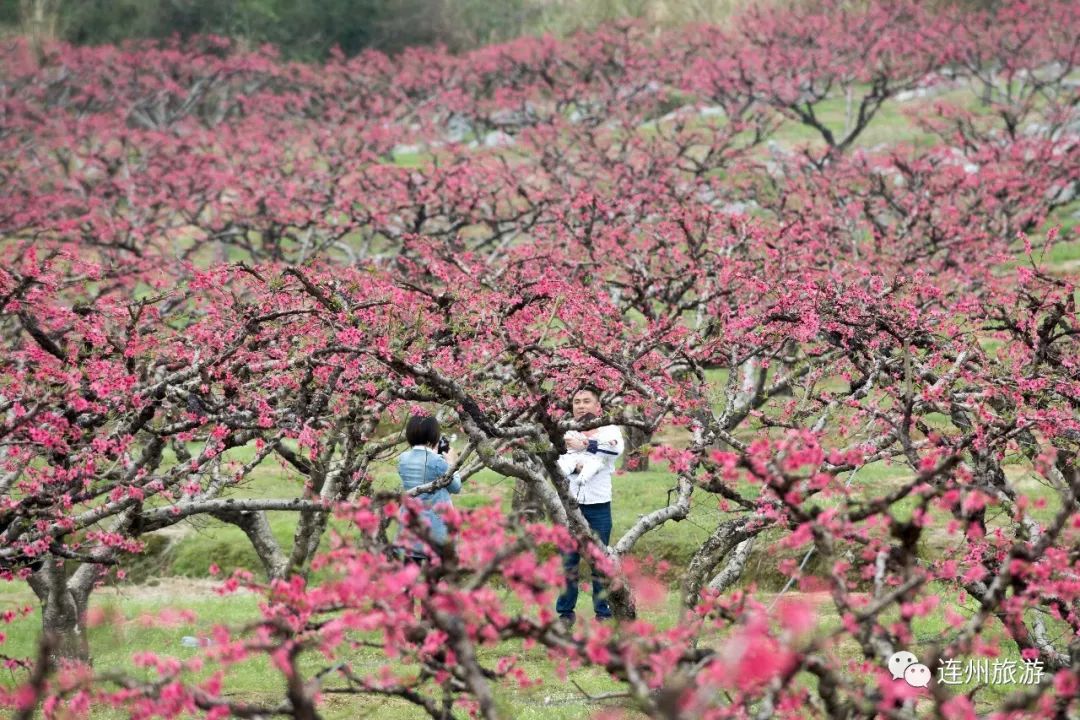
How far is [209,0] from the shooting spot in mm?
50000

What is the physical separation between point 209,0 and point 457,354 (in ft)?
146

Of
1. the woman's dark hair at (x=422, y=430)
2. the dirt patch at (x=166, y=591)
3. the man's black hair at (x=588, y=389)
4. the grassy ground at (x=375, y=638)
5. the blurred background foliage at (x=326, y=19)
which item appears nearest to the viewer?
the woman's dark hair at (x=422, y=430)

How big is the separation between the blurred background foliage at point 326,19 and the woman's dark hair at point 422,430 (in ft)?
142

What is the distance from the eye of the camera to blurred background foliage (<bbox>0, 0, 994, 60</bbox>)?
48906 millimetres

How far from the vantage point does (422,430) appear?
28.4 ft

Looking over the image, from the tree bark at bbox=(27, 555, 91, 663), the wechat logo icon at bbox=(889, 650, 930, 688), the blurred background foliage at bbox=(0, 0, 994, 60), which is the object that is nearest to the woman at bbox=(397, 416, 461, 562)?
the tree bark at bbox=(27, 555, 91, 663)

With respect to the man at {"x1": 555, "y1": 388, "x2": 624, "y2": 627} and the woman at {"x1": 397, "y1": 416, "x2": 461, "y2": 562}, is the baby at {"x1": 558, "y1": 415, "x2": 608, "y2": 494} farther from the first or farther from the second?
the woman at {"x1": 397, "y1": 416, "x2": 461, "y2": 562}

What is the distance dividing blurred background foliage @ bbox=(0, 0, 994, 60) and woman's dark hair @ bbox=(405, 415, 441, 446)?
43.4 m

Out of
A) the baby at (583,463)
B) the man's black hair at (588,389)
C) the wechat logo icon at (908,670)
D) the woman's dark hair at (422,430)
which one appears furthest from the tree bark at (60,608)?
the wechat logo icon at (908,670)

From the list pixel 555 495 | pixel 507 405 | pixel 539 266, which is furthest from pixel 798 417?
pixel 539 266

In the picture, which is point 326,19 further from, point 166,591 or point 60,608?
point 60,608

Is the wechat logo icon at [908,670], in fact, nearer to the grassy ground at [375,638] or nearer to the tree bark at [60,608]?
the grassy ground at [375,638]

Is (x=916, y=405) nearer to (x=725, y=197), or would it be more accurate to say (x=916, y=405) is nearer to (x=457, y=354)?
(x=457, y=354)

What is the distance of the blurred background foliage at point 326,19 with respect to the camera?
48906 mm
